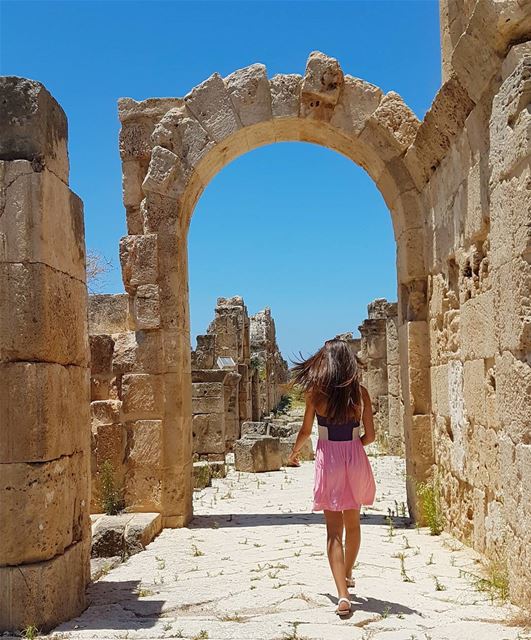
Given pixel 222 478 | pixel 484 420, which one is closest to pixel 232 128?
pixel 484 420

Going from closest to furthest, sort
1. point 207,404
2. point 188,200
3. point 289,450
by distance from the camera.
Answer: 1. point 188,200
2. point 207,404
3. point 289,450

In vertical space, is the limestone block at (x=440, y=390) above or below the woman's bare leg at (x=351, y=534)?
above

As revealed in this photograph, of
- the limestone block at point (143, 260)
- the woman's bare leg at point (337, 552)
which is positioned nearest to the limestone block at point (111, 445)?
the limestone block at point (143, 260)

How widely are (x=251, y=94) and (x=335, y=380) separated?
4130 millimetres

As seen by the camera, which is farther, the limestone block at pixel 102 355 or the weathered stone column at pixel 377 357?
the weathered stone column at pixel 377 357

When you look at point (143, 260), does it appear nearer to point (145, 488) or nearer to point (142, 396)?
point (142, 396)

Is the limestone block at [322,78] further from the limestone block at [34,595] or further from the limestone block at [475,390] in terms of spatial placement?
the limestone block at [34,595]

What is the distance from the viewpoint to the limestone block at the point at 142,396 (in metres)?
7.62

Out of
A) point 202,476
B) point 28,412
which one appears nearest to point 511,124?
point 28,412

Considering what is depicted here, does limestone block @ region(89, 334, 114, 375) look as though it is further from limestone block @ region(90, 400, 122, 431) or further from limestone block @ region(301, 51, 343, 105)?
limestone block @ region(301, 51, 343, 105)

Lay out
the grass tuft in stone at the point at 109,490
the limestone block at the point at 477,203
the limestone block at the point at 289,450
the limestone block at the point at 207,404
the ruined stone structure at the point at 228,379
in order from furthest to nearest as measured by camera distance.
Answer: the limestone block at the point at 289,450
the limestone block at the point at 207,404
the ruined stone structure at the point at 228,379
the grass tuft in stone at the point at 109,490
the limestone block at the point at 477,203

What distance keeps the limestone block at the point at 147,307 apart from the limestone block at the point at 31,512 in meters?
3.35

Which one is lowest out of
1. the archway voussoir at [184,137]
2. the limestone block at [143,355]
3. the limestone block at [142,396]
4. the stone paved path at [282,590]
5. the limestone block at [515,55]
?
the stone paved path at [282,590]

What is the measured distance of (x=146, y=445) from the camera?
7.57 m
